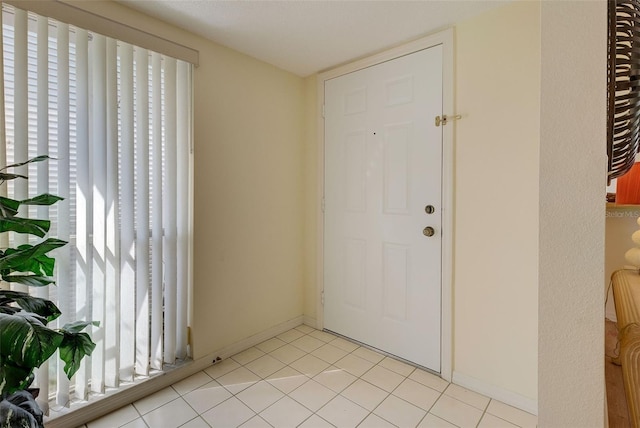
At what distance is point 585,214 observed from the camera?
0.46 meters

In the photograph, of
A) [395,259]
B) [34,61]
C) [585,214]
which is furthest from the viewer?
[395,259]

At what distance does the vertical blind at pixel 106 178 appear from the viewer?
1.35 metres

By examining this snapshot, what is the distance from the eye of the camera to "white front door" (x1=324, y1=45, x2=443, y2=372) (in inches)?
76.3

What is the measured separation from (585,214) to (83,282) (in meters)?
1.99

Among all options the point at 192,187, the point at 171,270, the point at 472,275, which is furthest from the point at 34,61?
the point at 472,275

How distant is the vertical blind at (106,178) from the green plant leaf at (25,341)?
0.81 meters

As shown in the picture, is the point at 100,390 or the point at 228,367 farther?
the point at 228,367

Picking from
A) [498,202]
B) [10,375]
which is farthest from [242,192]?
[498,202]

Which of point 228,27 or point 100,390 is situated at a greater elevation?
point 228,27

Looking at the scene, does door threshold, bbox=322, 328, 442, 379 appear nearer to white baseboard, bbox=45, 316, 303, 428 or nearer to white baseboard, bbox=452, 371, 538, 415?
white baseboard, bbox=452, 371, 538, 415

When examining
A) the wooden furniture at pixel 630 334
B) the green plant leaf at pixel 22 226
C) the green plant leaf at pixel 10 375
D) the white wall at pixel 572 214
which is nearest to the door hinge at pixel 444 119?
the wooden furniture at pixel 630 334

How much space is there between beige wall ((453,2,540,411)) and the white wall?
1317mm

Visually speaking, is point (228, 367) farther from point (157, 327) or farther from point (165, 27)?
point (165, 27)

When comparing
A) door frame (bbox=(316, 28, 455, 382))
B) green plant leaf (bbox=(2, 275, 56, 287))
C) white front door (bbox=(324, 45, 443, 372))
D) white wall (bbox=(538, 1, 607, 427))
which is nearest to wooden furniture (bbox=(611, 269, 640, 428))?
white wall (bbox=(538, 1, 607, 427))
